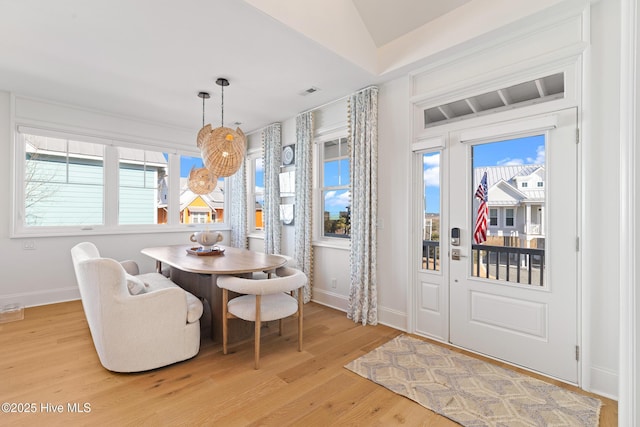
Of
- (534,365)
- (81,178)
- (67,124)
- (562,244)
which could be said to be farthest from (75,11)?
(534,365)

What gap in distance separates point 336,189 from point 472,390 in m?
2.79

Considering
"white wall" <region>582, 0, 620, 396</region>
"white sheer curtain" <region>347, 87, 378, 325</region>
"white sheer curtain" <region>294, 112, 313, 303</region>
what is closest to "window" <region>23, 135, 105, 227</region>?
"white sheer curtain" <region>294, 112, 313, 303</region>

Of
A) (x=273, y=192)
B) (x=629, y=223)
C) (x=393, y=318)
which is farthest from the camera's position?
(x=273, y=192)

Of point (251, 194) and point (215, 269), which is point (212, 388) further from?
point (251, 194)

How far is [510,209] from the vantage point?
8.89ft

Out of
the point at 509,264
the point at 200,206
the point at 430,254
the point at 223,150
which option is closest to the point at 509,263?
the point at 509,264

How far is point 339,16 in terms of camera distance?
10.0 ft

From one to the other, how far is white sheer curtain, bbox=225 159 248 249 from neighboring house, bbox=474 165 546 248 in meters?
4.22

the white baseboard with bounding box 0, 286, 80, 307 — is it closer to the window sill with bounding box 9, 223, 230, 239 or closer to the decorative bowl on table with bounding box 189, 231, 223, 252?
the window sill with bounding box 9, 223, 230, 239

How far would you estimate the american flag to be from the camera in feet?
9.34

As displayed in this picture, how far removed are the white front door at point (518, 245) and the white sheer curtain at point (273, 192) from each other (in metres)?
2.79

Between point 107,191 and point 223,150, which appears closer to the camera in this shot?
point 223,150

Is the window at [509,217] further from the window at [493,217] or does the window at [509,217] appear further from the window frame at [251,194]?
the window frame at [251,194]

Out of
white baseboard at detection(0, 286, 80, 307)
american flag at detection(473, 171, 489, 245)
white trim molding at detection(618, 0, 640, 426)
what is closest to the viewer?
white trim molding at detection(618, 0, 640, 426)
